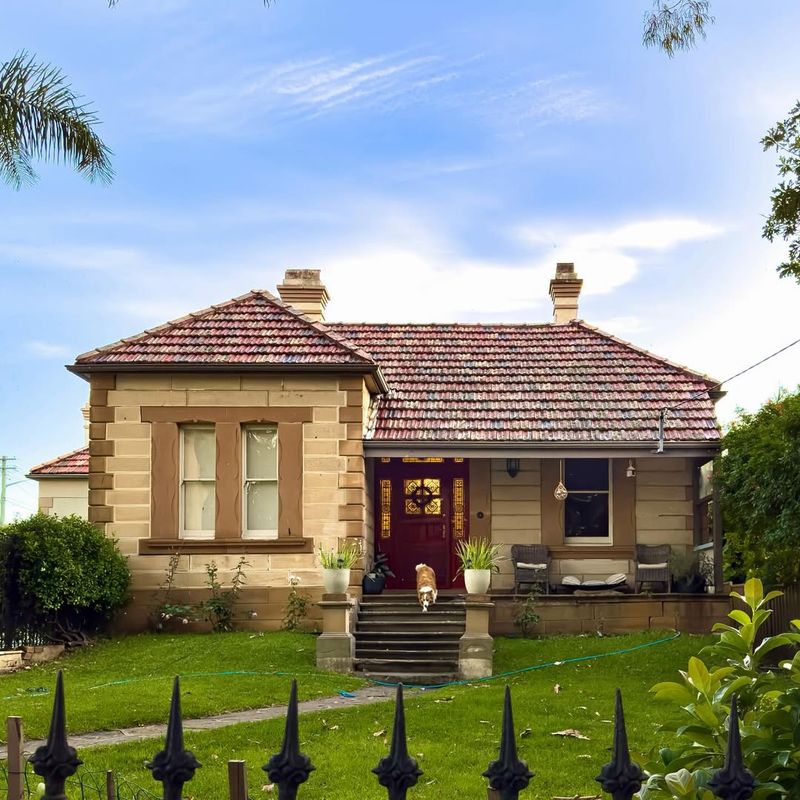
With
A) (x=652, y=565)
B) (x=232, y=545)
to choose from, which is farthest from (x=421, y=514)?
(x=652, y=565)

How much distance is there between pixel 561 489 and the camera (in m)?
21.1

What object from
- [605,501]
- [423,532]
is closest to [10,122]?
[423,532]

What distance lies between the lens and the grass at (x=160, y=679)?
40.7 ft

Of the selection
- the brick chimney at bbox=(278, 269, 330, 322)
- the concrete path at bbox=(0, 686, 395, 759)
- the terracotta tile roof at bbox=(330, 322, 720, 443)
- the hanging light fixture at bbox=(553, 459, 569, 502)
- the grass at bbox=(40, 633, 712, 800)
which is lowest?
the concrete path at bbox=(0, 686, 395, 759)

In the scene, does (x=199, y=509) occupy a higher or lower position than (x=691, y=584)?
higher

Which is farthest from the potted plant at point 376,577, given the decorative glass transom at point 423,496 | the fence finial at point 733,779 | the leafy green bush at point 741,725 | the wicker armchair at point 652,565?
the fence finial at point 733,779

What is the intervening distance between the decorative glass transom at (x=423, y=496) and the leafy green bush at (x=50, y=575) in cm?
632

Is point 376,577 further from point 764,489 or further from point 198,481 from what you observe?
point 764,489

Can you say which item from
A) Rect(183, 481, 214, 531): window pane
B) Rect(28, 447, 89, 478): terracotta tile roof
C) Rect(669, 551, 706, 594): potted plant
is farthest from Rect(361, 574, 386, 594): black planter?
Rect(28, 447, 89, 478): terracotta tile roof

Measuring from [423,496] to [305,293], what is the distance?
18.1 ft

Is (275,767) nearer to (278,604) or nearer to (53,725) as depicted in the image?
(53,725)

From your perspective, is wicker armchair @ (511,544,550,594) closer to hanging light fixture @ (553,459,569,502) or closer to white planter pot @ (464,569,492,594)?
hanging light fixture @ (553,459,569,502)

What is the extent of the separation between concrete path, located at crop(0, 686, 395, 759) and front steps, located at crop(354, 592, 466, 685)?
1.75 metres

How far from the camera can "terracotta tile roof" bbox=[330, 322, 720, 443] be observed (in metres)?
20.7
